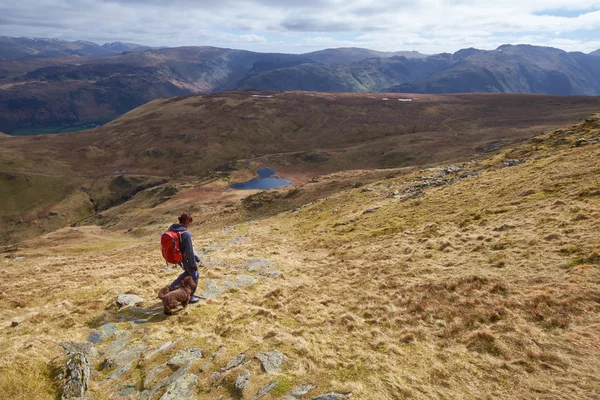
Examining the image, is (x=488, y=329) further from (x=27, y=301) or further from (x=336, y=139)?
(x=336, y=139)

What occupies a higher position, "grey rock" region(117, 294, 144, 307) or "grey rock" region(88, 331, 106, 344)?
"grey rock" region(88, 331, 106, 344)

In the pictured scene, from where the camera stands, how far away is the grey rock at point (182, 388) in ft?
27.7

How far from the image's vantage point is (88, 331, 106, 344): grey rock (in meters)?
11.7

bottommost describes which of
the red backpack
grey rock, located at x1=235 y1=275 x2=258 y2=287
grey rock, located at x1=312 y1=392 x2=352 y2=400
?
grey rock, located at x1=235 y1=275 x2=258 y2=287

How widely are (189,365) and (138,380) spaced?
1.42 m

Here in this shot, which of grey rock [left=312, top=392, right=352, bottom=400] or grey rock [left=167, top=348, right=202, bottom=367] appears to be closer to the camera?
grey rock [left=312, top=392, right=352, bottom=400]

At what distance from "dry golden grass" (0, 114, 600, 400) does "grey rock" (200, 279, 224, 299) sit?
649 mm

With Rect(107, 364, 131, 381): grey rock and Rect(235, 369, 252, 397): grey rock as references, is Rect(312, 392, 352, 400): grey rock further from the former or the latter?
Rect(107, 364, 131, 381): grey rock

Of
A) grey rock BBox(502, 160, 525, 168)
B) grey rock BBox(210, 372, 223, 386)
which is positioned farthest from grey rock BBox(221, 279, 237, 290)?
grey rock BBox(502, 160, 525, 168)

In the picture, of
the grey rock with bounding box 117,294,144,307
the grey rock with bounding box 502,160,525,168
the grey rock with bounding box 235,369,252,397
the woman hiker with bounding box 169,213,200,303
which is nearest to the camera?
the grey rock with bounding box 235,369,252,397

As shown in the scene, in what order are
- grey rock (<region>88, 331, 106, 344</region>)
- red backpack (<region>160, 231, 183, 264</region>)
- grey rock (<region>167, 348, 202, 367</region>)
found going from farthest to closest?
red backpack (<region>160, 231, 183, 264</region>) < grey rock (<region>88, 331, 106, 344</region>) < grey rock (<region>167, 348, 202, 367</region>)

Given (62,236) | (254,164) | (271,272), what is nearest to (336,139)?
(254,164)

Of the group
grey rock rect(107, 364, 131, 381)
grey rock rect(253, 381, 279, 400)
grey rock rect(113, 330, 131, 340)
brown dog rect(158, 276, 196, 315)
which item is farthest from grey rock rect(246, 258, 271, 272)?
grey rock rect(253, 381, 279, 400)

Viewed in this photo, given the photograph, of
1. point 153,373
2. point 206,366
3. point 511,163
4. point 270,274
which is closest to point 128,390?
point 153,373
